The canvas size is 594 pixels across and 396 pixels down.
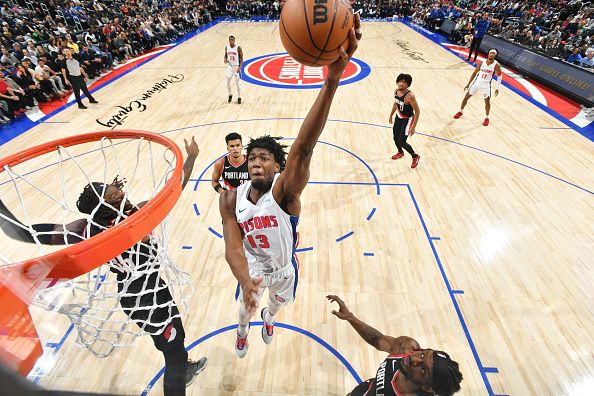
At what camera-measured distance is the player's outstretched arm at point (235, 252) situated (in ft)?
6.20

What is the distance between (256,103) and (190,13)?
15.6 m

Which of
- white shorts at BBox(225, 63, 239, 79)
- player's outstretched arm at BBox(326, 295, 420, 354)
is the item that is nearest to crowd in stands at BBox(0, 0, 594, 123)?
white shorts at BBox(225, 63, 239, 79)

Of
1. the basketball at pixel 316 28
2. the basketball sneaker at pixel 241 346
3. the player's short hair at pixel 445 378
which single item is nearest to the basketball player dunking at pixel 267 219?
the basketball sneaker at pixel 241 346

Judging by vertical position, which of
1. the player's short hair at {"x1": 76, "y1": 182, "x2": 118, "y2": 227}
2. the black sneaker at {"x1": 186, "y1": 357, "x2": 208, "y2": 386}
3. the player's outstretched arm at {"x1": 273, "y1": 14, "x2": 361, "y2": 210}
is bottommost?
the black sneaker at {"x1": 186, "y1": 357, "x2": 208, "y2": 386}

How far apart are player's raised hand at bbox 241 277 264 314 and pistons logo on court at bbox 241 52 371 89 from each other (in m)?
9.24

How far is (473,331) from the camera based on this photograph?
3.47 m

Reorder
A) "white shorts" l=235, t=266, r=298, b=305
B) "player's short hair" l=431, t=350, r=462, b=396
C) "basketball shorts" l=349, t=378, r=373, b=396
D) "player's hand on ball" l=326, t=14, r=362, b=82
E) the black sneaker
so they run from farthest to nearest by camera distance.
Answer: the black sneaker
"white shorts" l=235, t=266, r=298, b=305
"basketball shorts" l=349, t=378, r=373, b=396
"player's short hair" l=431, t=350, r=462, b=396
"player's hand on ball" l=326, t=14, r=362, b=82

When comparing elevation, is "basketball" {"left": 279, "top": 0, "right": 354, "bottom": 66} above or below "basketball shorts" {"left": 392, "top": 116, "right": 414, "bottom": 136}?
above

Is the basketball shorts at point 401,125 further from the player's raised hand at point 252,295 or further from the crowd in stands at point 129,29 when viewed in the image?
the crowd in stands at point 129,29

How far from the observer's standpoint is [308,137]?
184cm

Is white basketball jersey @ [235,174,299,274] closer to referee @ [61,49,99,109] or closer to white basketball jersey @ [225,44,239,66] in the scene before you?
white basketball jersey @ [225,44,239,66]

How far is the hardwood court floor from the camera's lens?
313 cm

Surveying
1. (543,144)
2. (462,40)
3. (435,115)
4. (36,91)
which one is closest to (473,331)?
(543,144)

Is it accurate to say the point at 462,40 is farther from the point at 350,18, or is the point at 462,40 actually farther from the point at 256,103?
the point at 350,18
